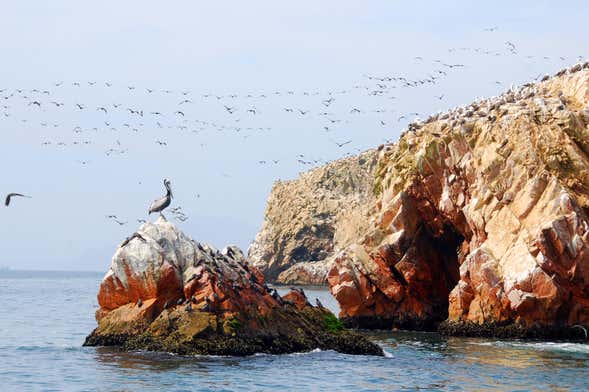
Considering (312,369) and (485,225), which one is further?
(485,225)

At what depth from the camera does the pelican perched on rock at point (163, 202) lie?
49844 millimetres

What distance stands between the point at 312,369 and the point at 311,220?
384 feet

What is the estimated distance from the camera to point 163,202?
5012 centimetres

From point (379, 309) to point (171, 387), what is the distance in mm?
32318

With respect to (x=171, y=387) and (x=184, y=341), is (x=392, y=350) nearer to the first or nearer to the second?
(x=184, y=341)

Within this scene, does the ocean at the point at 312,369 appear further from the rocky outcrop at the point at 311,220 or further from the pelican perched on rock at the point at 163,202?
the rocky outcrop at the point at 311,220

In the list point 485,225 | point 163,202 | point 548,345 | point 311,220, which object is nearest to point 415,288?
point 485,225

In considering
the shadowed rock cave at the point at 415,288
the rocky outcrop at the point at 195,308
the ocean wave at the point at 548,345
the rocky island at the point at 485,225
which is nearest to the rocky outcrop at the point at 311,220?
the shadowed rock cave at the point at 415,288

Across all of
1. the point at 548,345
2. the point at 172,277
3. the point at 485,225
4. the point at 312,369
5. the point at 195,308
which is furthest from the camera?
the point at 485,225

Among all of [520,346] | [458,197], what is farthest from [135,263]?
[458,197]

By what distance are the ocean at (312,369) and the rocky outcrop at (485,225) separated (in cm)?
338

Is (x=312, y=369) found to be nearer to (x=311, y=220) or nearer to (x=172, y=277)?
(x=172, y=277)

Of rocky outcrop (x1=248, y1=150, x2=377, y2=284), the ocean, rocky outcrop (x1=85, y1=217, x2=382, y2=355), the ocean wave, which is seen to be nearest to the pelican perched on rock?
rocky outcrop (x1=85, y1=217, x2=382, y2=355)

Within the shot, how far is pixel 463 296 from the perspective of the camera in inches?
2382
